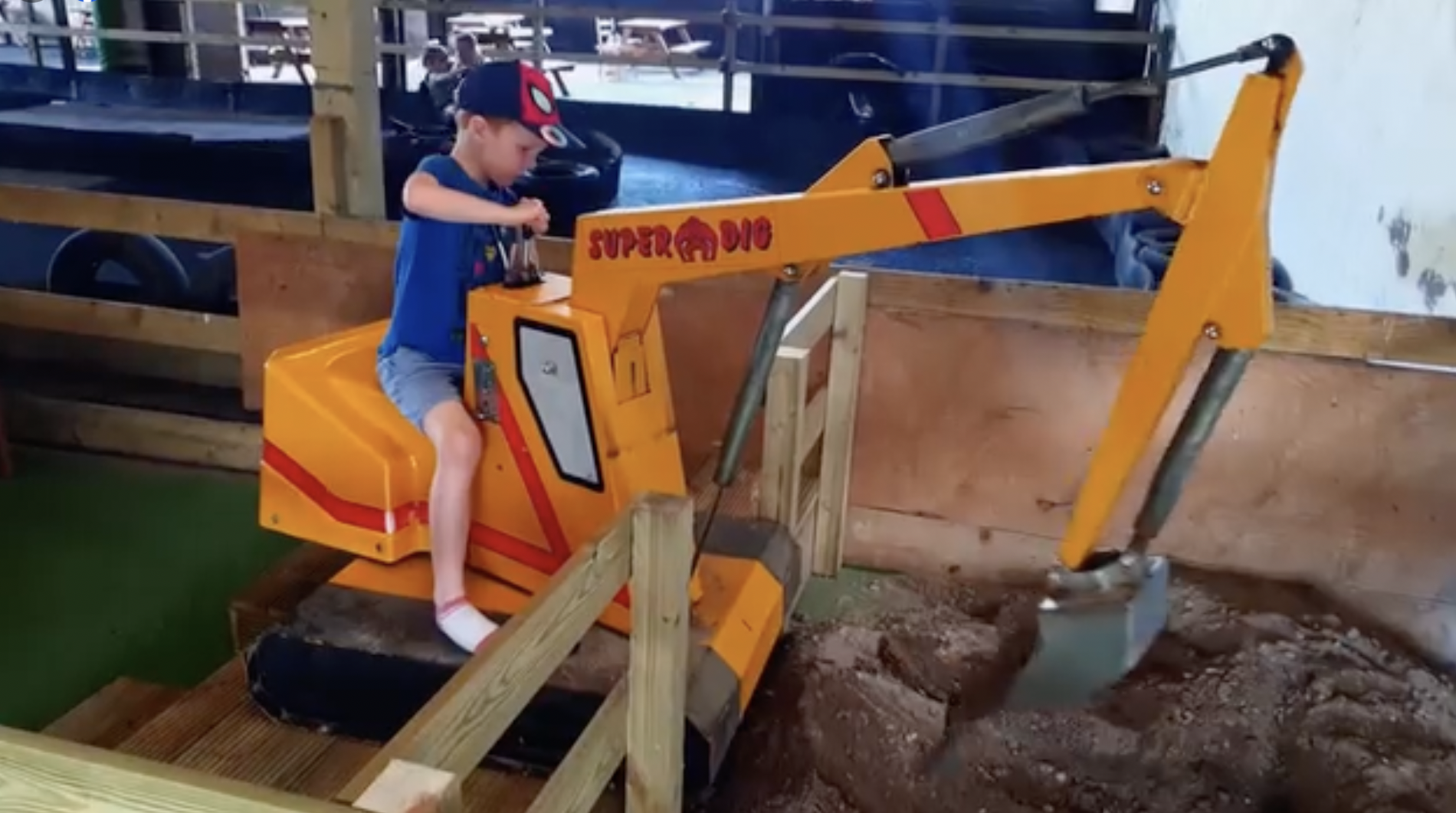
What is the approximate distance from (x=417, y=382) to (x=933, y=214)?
1107mm

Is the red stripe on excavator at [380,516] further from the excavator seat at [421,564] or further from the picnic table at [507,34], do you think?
the picnic table at [507,34]

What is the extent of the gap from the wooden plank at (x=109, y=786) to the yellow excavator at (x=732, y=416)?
105 centimetres

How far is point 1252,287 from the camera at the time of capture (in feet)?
5.43

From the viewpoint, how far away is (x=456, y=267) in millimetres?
2549

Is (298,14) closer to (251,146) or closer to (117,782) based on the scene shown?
(251,146)

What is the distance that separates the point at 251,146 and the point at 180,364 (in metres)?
2.05

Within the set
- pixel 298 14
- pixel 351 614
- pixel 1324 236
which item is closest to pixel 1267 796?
pixel 351 614

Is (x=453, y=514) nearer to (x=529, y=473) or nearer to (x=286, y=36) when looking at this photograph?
(x=529, y=473)

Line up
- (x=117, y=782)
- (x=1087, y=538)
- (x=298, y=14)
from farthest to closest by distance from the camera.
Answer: (x=298, y=14) → (x=1087, y=538) → (x=117, y=782)

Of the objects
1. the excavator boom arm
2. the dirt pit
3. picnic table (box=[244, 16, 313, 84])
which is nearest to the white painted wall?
the dirt pit

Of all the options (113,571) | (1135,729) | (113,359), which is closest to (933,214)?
(1135,729)

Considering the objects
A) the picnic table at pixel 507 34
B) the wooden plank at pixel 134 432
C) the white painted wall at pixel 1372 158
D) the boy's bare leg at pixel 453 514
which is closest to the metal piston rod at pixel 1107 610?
the boy's bare leg at pixel 453 514

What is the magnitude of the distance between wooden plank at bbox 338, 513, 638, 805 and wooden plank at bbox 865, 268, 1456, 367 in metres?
1.58

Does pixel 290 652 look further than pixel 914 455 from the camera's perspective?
No
